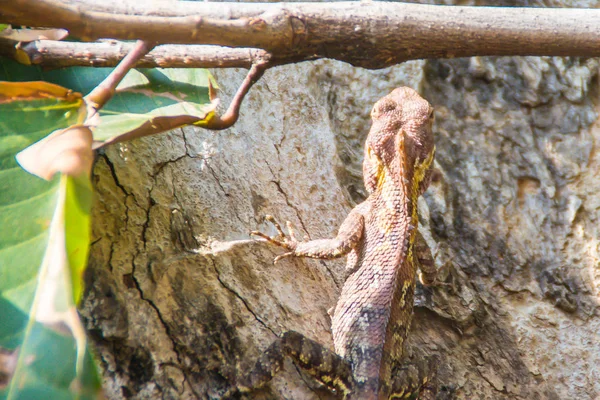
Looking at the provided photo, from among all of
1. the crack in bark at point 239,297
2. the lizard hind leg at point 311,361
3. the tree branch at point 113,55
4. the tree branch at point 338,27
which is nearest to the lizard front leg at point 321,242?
the crack in bark at point 239,297

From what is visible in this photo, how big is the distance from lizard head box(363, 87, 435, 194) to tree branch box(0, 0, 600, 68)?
1.05 m

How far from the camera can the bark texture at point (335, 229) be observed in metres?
2.76

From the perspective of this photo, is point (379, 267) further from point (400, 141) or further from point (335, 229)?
point (400, 141)

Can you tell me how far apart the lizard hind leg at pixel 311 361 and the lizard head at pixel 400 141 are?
47.3 inches

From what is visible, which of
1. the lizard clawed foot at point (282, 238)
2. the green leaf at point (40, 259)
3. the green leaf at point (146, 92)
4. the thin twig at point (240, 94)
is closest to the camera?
the green leaf at point (40, 259)

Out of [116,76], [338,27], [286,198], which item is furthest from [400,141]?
[116,76]

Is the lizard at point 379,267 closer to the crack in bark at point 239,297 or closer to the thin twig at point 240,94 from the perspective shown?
the crack in bark at point 239,297

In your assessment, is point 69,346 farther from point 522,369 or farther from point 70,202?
point 522,369

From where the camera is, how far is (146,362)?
2.62 metres

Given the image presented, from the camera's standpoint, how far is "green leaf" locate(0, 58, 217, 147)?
2.24 meters

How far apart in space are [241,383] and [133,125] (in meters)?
1.43

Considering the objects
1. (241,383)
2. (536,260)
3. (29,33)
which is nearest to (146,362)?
(241,383)

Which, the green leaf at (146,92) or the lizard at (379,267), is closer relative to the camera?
the green leaf at (146,92)

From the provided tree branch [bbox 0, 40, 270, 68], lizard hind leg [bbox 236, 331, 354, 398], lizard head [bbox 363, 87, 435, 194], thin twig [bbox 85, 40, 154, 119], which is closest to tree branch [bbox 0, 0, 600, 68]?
thin twig [bbox 85, 40, 154, 119]
